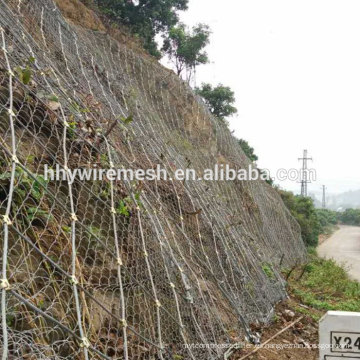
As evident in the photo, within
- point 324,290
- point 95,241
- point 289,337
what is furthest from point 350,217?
point 95,241

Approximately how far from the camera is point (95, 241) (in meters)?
2.00

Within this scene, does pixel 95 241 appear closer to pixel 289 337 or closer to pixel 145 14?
pixel 289 337

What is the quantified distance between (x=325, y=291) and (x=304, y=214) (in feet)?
23.5

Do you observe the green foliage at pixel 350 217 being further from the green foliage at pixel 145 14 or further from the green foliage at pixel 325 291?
the green foliage at pixel 325 291

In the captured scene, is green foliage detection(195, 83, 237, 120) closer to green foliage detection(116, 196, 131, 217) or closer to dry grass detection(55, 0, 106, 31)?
dry grass detection(55, 0, 106, 31)

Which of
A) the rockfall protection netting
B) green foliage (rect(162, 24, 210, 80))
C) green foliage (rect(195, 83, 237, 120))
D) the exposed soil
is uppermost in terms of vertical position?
green foliage (rect(162, 24, 210, 80))

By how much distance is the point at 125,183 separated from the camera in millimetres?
2439

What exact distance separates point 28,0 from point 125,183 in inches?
124

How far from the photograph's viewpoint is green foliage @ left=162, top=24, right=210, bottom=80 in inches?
399

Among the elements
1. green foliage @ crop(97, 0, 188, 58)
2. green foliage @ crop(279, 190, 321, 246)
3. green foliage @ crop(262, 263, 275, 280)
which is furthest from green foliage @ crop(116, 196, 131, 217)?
green foliage @ crop(279, 190, 321, 246)

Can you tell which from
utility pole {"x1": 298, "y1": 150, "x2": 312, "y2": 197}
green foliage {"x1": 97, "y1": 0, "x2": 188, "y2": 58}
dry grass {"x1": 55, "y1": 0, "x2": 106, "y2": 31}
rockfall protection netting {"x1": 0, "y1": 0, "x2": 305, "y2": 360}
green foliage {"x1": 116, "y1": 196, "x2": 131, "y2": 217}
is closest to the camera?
rockfall protection netting {"x1": 0, "y1": 0, "x2": 305, "y2": 360}

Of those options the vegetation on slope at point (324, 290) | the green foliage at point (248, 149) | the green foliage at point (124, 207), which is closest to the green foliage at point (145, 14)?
the green foliage at point (248, 149)

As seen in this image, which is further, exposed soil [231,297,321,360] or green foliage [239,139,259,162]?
green foliage [239,139,259,162]

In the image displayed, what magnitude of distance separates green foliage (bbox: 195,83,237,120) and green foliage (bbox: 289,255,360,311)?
18.1ft
